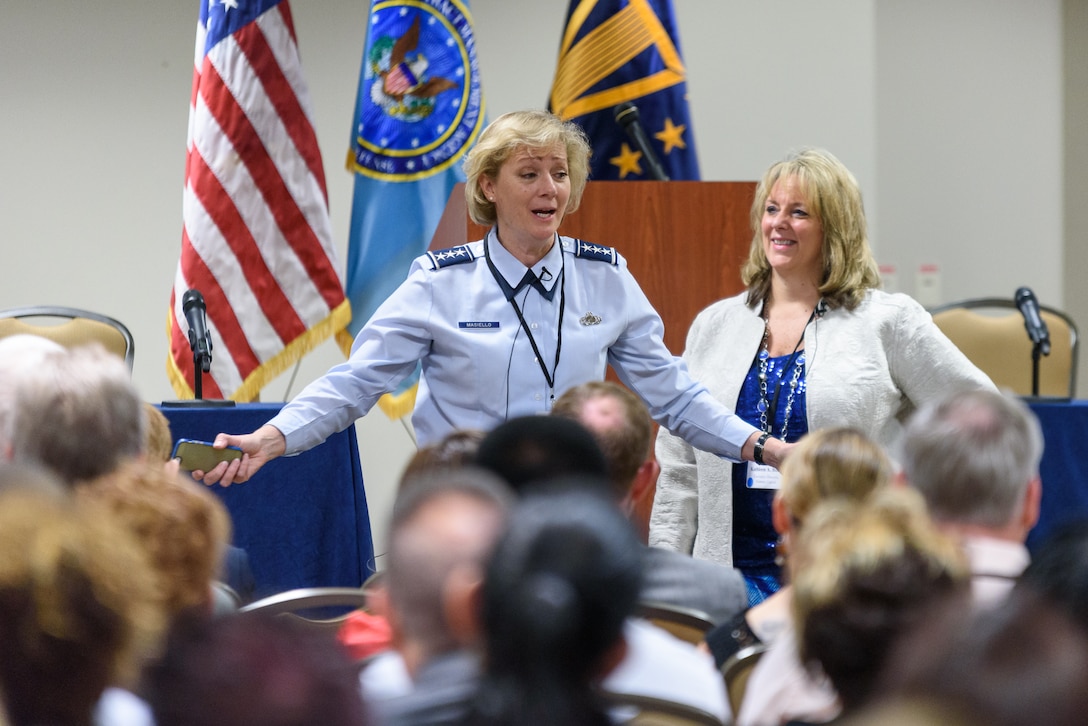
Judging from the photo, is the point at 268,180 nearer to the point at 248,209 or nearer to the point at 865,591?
the point at 248,209

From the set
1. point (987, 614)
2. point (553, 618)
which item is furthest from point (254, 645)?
point (987, 614)

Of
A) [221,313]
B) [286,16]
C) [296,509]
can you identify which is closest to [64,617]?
[296,509]

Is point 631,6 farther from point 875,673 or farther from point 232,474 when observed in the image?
point 875,673

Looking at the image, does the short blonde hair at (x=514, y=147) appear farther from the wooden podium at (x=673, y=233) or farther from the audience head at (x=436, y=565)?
the audience head at (x=436, y=565)

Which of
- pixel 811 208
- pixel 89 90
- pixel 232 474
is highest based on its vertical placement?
pixel 89 90

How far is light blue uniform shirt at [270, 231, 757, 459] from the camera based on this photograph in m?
2.72

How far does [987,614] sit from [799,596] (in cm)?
35

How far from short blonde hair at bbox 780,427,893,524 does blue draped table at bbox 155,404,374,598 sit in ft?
6.49

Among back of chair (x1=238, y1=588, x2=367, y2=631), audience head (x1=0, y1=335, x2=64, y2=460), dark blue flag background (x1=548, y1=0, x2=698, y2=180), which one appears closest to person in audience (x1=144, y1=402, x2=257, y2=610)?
audience head (x1=0, y1=335, x2=64, y2=460)

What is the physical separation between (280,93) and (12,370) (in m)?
2.81

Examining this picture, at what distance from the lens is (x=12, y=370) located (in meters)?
1.94

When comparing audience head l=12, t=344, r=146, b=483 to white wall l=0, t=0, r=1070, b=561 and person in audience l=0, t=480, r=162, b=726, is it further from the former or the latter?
white wall l=0, t=0, r=1070, b=561

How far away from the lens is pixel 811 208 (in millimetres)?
3080

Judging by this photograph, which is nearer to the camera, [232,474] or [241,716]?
[241,716]
